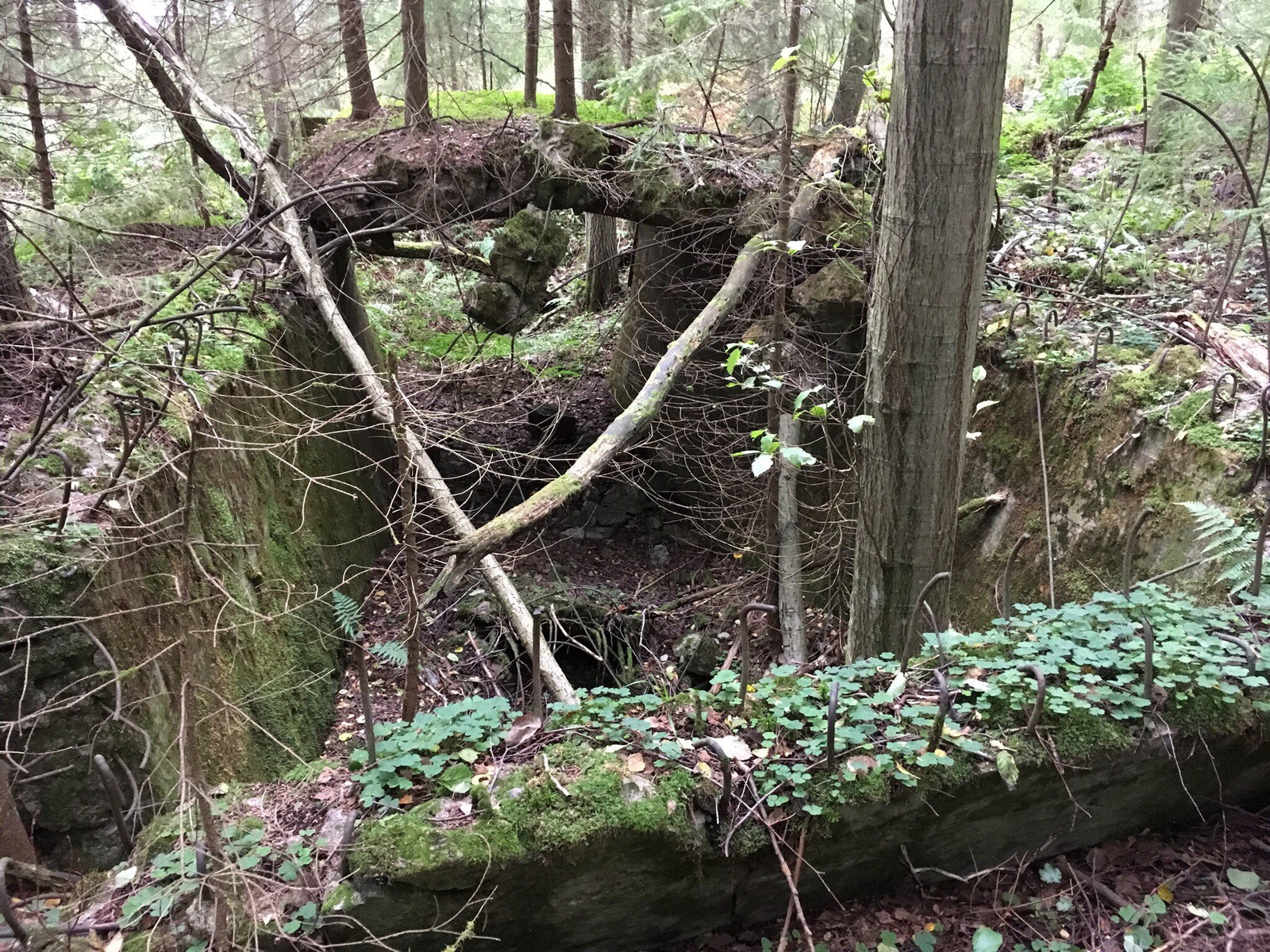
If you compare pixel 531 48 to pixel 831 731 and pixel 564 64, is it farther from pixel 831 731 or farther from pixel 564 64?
pixel 831 731

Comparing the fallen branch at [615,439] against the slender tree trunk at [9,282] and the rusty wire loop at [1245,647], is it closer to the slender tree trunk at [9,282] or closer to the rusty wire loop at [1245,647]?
the rusty wire loop at [1245,647]

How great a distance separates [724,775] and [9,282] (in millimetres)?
5405

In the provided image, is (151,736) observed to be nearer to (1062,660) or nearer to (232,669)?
(232,669)

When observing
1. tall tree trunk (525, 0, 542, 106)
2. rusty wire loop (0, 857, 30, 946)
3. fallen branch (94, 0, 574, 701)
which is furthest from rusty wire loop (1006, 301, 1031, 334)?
rusty wire loop (0, 857, 30, 946)

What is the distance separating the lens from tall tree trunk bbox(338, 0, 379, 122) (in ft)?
23.7

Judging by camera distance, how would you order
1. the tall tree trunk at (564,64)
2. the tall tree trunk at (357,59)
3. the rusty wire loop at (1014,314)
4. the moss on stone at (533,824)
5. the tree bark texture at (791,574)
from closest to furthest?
the moss on stone at (533,824), the rusty wire loop at (1014,314), the tree bark texture at (791,574), the tall tree trunk at (564,64), the tall tree trunk at (357,59)

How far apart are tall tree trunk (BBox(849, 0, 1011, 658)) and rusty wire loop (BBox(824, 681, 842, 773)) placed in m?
1.41

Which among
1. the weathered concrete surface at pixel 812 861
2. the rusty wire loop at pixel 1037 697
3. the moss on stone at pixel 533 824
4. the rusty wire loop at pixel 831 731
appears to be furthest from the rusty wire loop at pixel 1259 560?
the moss on stone at pixel 533 824

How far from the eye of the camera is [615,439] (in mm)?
4602

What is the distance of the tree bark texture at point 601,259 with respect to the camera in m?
11.7

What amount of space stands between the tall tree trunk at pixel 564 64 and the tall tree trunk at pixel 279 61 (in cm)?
242

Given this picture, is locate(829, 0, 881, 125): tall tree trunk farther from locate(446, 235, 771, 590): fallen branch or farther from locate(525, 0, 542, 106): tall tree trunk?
locate(446, 235, 771, 590): fallen branch

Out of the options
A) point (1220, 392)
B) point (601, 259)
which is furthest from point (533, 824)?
point (601, 259)

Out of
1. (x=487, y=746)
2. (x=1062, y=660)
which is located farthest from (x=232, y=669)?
(x=1062, y=660)
